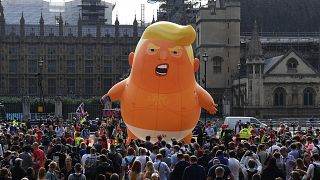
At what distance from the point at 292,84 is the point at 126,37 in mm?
33972

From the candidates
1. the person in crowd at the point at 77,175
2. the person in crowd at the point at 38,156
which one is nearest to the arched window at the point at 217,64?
the person in crowd at the point at 38,156

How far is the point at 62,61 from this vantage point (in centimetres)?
8988

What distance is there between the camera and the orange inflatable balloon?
76.5 ft

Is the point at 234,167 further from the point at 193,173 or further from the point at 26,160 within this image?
Result: the point at 26,160

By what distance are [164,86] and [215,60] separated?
47112 mm

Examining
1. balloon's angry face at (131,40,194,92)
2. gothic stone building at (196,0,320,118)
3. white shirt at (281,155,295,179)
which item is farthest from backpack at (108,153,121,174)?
gothic stone building at (196,0,320,118)

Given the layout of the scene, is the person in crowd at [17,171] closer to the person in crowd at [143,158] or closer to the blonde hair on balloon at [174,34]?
the person in crowd at [143,158]

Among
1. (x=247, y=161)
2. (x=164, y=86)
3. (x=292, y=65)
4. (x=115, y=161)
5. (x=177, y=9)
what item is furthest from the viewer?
(x=177, y=9)

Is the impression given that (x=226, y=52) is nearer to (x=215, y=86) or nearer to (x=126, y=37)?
(x=215, y=86)

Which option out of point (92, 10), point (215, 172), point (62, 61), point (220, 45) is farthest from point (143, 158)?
point (92, 10)

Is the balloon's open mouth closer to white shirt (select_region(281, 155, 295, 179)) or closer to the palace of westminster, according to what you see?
white shirt (select_region(281, 155, 295, 179))

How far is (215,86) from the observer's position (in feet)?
230

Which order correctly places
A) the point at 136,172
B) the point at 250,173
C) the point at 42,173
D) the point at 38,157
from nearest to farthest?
the point at 42,173, the point at 136,172, the point at 250,173, the point at 38,157

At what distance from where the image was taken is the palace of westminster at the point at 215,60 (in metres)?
62.0
